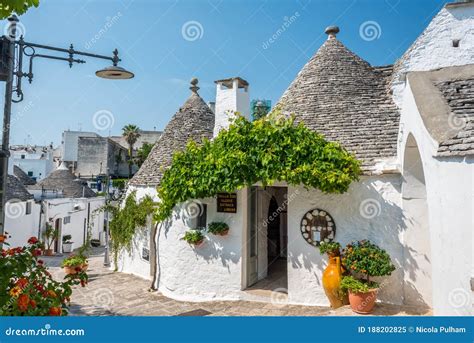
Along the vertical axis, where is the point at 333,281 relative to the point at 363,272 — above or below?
below

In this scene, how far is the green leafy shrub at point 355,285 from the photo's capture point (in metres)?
6.28

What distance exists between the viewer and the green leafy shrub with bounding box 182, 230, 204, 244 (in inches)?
329

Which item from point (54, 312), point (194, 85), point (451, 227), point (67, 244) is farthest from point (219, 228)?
point (67, 244)

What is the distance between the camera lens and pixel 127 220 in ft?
39.9

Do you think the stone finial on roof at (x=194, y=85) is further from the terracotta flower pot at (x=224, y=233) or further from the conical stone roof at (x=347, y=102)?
the terracotta flower pot at (x=224, y=233)

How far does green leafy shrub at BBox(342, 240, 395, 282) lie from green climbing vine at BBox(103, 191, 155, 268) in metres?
6.68

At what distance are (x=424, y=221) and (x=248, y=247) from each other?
420cm

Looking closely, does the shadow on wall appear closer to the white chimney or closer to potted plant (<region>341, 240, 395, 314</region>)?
potted plant (<region>341, 240, 395, 314</region>)

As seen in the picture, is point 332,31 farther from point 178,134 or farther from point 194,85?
point 178,134

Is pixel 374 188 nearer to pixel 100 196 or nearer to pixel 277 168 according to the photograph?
A: pixel 277 168

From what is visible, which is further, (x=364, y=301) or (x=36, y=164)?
(x=36, y=164)

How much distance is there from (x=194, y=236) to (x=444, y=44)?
8663mm

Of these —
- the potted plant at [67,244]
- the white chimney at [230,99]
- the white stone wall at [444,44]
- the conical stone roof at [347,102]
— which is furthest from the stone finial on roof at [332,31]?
the potted plant at [67,244]
